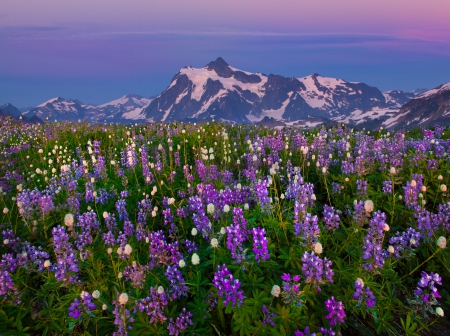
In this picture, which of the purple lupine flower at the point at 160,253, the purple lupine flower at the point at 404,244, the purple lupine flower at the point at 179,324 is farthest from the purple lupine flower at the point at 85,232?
the purple lupine flower at the point at 404,244

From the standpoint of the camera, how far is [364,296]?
3455 millimetres

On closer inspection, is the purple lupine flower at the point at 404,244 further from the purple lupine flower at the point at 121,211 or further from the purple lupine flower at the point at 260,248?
the purple lupine flower at the point at 121,211

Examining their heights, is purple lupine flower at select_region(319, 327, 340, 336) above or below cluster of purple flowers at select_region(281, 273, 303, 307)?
below

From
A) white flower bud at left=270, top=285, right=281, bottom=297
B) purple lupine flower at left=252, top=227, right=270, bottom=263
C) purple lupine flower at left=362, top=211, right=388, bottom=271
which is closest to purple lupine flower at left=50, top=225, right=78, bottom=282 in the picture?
purple lupine flower at left=252, top=227, right=270, bottom=263

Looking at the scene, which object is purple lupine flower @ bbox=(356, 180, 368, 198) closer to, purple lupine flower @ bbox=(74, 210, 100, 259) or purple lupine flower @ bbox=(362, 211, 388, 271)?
purple lupine flower @ bbox=(362, 211, 388, 271)

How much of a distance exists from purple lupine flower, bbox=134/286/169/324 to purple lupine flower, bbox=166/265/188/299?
18 cm

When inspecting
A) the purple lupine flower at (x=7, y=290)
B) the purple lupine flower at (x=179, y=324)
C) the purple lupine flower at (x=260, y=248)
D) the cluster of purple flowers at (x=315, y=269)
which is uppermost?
Answer: the cluster of purple flowers at (x=315, y=269)

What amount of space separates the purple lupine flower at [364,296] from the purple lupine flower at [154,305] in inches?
72.9

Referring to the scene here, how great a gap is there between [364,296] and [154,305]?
211 centimetres

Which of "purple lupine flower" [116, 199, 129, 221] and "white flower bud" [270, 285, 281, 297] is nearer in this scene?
"white flower bud" [270, 285, 281, 297]

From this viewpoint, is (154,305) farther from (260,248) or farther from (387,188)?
(387,188)

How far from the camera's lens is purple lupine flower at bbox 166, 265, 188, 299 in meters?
3.52

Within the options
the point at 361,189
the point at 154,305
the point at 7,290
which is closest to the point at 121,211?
the point at 7,290

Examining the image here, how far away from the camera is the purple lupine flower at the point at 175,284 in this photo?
139 inches
